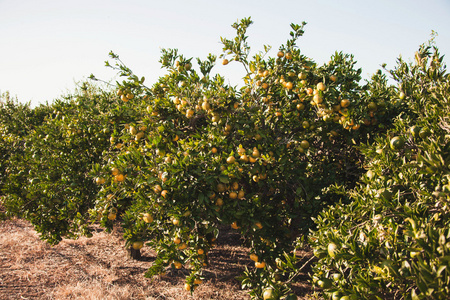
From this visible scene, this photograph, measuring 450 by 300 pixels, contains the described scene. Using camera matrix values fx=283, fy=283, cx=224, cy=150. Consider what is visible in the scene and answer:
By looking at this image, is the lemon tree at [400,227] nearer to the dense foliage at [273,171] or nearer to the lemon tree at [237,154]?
the dense foliage at [273,171]


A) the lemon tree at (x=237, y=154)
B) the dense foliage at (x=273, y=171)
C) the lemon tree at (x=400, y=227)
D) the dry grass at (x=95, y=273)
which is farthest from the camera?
the dry grass at (x=95, y=273)

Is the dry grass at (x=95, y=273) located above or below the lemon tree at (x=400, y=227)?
below

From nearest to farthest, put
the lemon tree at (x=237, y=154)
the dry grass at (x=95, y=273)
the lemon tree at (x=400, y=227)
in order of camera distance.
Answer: the lemon tree at (x=400, y=227)
the lemon tree at (x=237, y=154)
the dry grass at (x=95, y=273)

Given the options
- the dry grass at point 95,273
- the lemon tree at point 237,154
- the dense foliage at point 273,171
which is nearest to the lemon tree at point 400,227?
the dense foliage at point 273,171

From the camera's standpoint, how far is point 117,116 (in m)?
3.76

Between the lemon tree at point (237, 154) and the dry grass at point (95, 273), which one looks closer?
the lemon tree at point (237, 154)

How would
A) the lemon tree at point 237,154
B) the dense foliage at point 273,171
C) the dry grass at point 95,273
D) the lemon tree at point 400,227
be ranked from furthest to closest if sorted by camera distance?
1. the dry grass at point 95,273
2. the lemon tree at point 237,154
3. the dense foliage at point 273,171
4. the lemon tree at point 400,227

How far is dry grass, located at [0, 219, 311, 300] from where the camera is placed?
4.10 meters

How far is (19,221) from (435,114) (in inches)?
358

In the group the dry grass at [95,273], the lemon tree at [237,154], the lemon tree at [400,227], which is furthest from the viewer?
the dry grass at [95,273]

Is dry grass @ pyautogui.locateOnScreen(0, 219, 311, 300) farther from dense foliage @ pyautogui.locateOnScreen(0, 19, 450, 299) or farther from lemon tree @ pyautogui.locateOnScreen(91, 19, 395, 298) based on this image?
lemon tree @ pyautogui.locateOnScreen(91, 19, 395, 298)

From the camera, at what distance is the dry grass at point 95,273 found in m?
4.10

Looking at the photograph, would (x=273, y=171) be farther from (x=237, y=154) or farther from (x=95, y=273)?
(x=95, y=273)

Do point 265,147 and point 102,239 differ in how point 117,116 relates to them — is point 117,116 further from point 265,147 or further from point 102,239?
point 102,239
